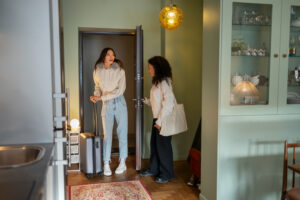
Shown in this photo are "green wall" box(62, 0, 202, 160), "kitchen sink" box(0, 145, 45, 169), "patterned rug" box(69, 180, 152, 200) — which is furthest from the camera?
"green wall" box(62, 0, 202, 160)

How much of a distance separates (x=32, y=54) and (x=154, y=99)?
1887 mm

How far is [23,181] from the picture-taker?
1199 mm

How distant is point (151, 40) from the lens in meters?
4.39

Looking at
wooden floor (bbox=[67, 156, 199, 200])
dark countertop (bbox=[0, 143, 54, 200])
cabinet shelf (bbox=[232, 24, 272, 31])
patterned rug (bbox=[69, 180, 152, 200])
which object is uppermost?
cabinet shelf (bbox=[232, 24, 272, 31])

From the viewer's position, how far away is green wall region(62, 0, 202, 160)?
4.17m

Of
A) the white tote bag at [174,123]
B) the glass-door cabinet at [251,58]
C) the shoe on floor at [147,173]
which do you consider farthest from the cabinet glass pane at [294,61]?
the shoe on floor at [147,173]

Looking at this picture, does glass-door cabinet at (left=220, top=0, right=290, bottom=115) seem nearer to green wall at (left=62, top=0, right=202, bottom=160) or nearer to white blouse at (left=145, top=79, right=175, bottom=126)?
white blouse at (left=145, top=79, right=175, bottom=126)

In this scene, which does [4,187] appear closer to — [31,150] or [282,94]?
[31,150]

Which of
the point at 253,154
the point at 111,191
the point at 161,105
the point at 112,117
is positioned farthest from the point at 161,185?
the point at 253,154

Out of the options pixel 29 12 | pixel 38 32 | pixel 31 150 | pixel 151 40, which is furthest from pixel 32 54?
pixel 151 40

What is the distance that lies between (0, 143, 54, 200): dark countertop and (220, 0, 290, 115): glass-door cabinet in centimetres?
174

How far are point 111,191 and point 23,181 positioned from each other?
2.24 metres

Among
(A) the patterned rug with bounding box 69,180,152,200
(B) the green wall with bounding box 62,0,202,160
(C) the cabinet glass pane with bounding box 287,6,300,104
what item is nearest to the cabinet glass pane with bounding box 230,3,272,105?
(C) the cabinet glass pane with bounding box 287,6,300,104

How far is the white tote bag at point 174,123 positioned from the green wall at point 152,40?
93cm
